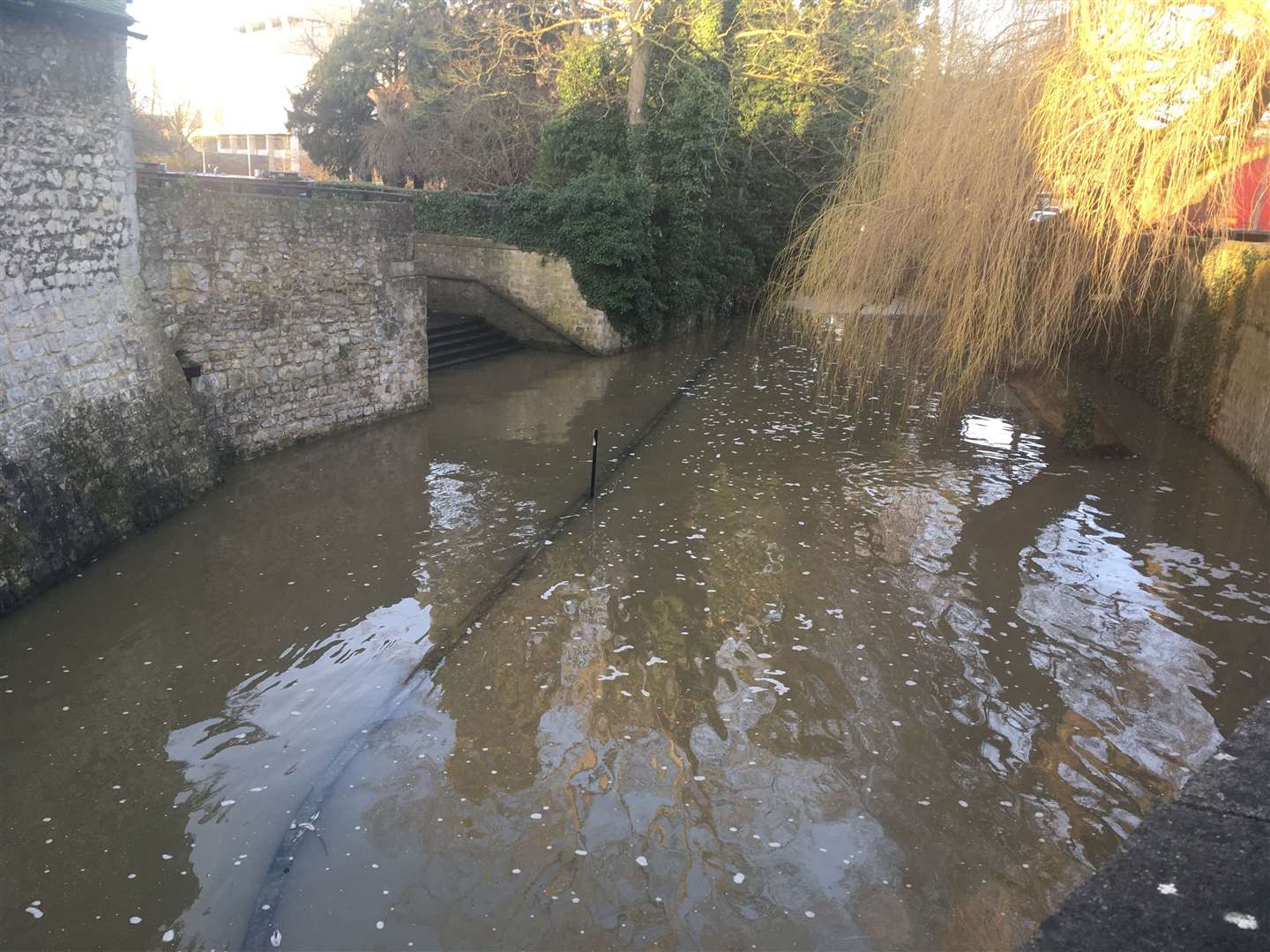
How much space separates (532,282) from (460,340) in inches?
84.7

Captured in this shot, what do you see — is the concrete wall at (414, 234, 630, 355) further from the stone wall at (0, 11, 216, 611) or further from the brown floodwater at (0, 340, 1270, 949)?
the stone wall at (0, 11, 216, 611)

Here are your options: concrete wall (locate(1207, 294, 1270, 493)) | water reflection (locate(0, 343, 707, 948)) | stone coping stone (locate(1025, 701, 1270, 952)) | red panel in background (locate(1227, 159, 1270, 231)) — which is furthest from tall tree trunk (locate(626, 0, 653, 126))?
stone coping stone (locate(1025, 701, 1270, 952))

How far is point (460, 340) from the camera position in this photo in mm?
19562

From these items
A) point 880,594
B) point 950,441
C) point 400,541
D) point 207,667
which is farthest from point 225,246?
point 950,441

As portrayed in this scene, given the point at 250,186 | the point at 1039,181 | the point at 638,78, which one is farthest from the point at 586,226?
the point at 1039,181

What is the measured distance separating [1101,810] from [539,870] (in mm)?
2993

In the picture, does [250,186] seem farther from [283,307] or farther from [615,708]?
[615,708]

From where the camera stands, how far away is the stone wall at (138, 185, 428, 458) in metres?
10.3

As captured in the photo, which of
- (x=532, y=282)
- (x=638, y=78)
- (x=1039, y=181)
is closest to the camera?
(x=1039, y=181)

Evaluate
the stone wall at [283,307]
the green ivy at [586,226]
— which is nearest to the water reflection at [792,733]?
the stone wall at [283,307]

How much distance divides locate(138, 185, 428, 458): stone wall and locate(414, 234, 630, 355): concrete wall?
603cm

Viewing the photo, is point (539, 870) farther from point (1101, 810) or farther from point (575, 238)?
point (575, 238)

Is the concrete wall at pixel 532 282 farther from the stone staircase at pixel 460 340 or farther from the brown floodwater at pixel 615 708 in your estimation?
the brown floodwater at pixel 615 708

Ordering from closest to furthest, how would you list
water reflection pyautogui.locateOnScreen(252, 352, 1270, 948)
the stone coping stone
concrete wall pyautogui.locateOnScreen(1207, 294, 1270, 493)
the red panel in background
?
the stone coping stone
water reflection pyautogui.locateOnScreen(252, 352, 1270, 948)
the red panel in background
concrete wall pyautogui.locateOnScreen(1207, 294, 1270, 493)
